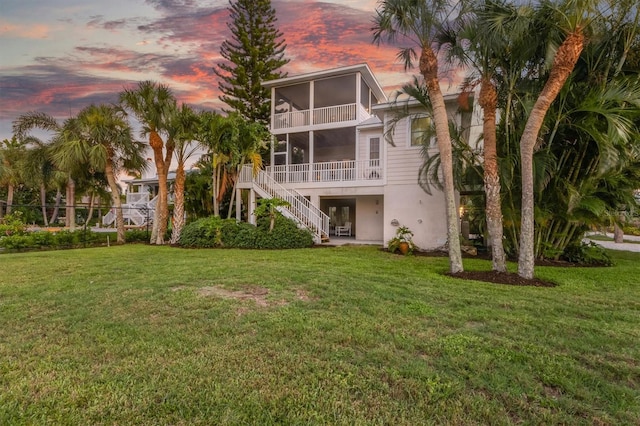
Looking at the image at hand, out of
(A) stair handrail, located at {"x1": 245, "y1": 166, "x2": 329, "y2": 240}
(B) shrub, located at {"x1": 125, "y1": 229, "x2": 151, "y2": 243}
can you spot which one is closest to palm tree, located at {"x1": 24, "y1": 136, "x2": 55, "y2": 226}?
(B) shrub, located at {"x1": 125, "y1": 229, "x2": 151, "y2": 243}

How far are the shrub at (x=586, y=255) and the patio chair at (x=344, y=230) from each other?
9.79 meters

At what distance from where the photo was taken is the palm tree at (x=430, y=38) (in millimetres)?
6961

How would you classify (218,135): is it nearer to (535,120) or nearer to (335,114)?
(335,114)

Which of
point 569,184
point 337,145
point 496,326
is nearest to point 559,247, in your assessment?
point 569,184

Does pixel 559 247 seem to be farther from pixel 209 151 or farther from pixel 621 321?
pixel 209 151

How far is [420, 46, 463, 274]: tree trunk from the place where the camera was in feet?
24.1

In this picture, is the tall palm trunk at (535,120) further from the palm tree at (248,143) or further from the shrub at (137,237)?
the shrub at (137,237)

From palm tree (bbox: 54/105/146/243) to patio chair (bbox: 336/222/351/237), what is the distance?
10269 mm

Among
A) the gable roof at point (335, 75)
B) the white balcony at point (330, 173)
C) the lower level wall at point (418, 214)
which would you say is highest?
the gable roof at point (335, 75)

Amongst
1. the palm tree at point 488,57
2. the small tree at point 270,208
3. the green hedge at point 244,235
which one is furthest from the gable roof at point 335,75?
the palm tree at point 488,57

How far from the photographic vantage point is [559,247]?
939 cm

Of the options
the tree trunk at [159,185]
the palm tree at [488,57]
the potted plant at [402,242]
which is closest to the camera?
the palm tree at [488,57]

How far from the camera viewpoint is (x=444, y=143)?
742cm

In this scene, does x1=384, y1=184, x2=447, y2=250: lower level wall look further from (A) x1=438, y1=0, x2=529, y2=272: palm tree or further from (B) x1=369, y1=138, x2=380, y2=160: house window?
(A) x1=438, y1=0, x2=529, y2=272: palm tree
